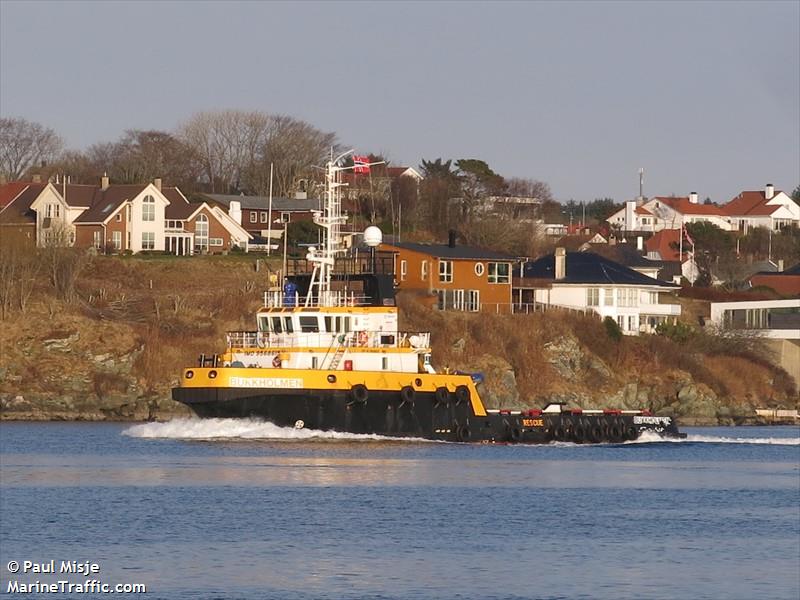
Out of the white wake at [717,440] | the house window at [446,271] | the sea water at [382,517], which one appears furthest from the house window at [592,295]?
the sea water at [382,517]

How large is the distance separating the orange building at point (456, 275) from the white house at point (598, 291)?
154 inches

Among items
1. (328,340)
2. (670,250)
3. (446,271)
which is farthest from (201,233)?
(670,250)

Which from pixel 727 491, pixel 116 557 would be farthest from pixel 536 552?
pixel 727 491

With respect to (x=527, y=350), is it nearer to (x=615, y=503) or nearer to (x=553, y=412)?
(x=553, y=412)

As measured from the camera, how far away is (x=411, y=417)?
64.0m

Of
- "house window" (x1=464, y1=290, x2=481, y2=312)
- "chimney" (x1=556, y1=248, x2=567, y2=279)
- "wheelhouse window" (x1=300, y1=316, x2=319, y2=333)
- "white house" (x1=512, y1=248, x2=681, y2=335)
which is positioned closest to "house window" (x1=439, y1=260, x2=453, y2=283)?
"house window" (x1=464, y1=290, x2=481, y2=312)

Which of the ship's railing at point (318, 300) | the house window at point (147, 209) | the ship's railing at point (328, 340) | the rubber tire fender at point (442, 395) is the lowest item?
the rubber tire fender at point (442, 395)

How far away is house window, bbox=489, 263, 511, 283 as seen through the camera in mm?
103500

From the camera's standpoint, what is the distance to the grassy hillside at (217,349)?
8550 centimetres

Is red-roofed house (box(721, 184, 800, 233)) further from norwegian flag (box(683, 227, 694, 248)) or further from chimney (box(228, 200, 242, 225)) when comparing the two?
chimney (box(228, 200, 242, 225))

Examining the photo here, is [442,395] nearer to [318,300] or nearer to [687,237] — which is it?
[318,300]

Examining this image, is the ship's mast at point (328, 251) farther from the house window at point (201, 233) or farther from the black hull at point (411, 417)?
the house window at point (201, 233)

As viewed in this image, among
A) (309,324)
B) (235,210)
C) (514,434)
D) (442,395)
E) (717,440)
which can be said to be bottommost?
(717,440)

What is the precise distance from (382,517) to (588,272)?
220 feet
